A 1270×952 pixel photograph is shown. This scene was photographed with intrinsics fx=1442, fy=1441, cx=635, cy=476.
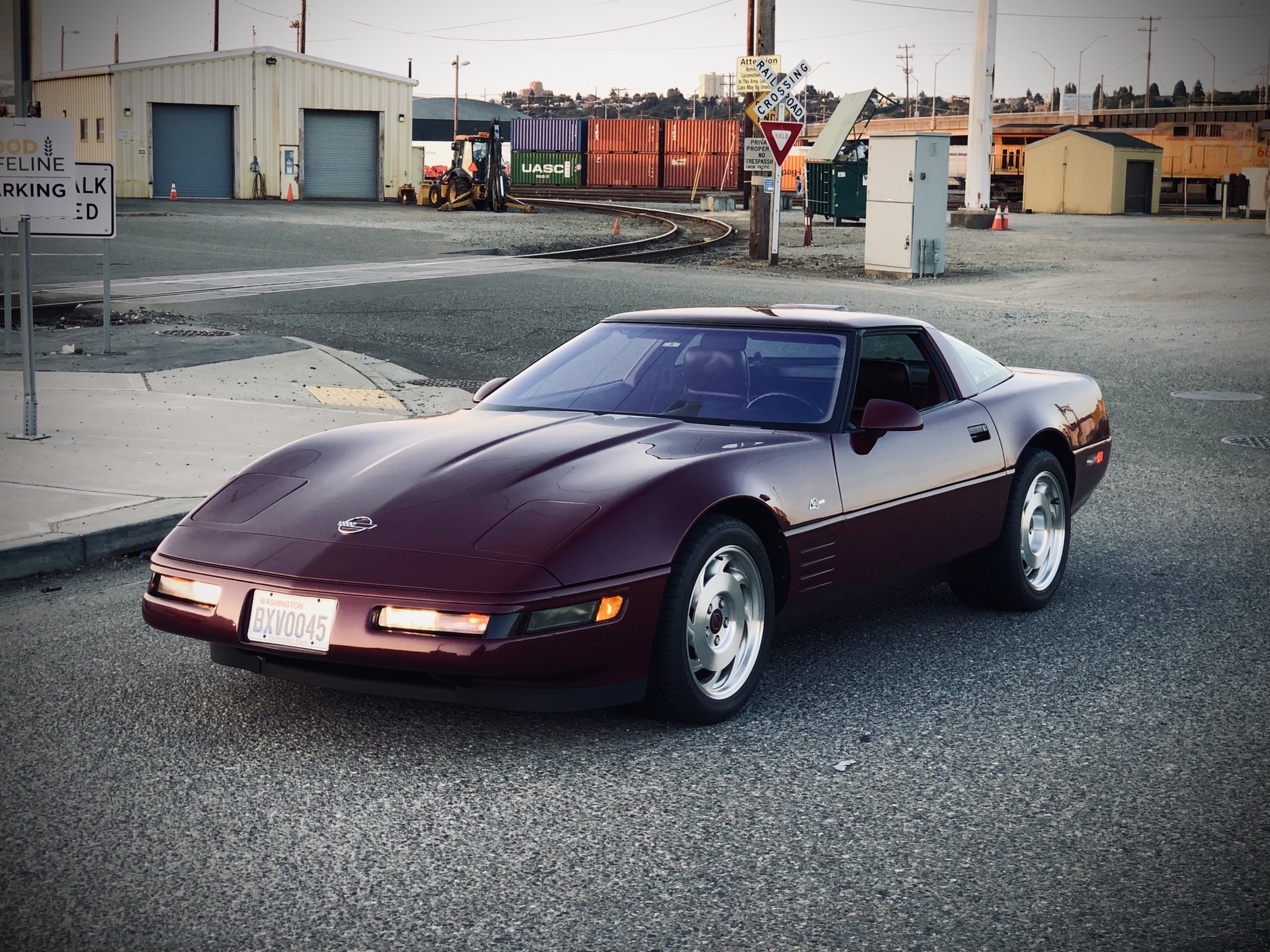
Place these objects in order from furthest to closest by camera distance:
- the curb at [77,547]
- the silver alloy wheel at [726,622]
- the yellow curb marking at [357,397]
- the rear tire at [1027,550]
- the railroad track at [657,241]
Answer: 1. the railroad track at [657,241]
2. the yellow curb marking at [357,397]
3. the curb at [77,547]
4. the rear tire at [1027,550]
5. the silver alloy wheel at [726,622]

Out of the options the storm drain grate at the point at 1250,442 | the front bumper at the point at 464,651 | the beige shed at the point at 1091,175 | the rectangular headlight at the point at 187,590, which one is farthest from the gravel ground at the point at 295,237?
the front bumper at the point at 464,651

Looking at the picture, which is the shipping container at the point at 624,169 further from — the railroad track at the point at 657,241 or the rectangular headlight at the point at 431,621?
the rectangular headlight at the point at 431,621

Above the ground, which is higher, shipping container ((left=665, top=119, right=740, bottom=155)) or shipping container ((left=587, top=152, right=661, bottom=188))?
shipping container ((left=665, top=119, right=740, bottom=155))

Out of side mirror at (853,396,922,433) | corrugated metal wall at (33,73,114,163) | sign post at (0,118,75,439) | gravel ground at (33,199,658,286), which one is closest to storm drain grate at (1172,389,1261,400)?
side mirror at (853,396,922,433)

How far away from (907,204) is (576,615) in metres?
21.4

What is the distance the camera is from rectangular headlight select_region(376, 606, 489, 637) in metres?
3.89

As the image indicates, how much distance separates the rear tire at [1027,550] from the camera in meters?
5.76

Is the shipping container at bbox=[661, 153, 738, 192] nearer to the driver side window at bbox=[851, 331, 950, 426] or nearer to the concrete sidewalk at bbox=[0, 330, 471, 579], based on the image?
the concrete sidewalk at bbox=[0, 330, 471, 579]

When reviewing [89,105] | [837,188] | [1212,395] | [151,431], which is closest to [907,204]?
[1212,395]

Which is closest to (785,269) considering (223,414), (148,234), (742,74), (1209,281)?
(742,74)

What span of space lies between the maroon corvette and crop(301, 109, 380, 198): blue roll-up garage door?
54.3 metres

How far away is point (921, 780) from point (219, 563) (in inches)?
83.5

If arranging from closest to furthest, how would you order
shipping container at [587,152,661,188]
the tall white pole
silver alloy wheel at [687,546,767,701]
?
silver alloy wheel at [687,546,767,701] < the tall white pole < shipping container at [587,152,661,188]

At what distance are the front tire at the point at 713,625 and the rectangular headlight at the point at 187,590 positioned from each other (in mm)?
1299
